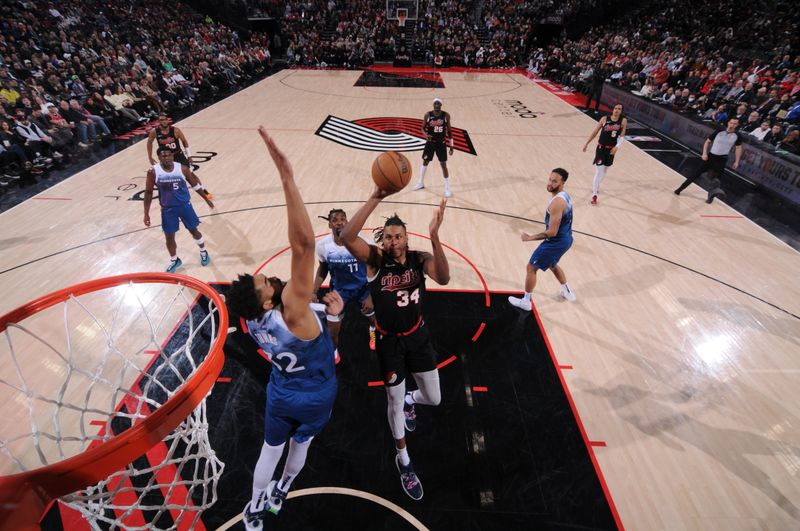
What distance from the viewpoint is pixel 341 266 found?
13.1 ft

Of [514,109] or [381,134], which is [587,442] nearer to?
[381,134]

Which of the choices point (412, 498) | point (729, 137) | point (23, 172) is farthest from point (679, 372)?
point (23, 172)

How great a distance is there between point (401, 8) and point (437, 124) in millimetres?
21546

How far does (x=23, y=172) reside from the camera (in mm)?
8883

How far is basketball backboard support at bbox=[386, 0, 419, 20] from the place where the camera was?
24703mm

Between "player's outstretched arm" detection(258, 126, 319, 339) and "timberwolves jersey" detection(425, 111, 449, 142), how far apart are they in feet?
19.7

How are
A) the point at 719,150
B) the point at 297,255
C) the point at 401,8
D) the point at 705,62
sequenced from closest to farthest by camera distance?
the point at 297,255 → the point at 719,150 → the point at 705,62 → the point at 401,8

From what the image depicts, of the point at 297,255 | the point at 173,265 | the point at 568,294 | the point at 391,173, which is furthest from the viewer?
the point at 173,265

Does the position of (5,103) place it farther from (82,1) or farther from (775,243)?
(775,243)

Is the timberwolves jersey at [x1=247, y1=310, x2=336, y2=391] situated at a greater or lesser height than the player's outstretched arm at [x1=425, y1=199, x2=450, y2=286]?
lesser

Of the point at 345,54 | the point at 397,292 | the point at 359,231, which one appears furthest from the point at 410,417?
the point at 345,54

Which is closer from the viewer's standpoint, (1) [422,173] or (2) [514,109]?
(1) [422,173]

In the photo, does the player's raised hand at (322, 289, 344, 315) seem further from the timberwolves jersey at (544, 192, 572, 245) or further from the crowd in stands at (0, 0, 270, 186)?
the crowd in stands at (0, 0, 270, 186)

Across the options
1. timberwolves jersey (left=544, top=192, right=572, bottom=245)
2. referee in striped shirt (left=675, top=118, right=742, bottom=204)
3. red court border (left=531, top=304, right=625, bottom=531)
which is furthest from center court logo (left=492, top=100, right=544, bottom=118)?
red court border (left=531, top=304, right=625, bottom=531)
